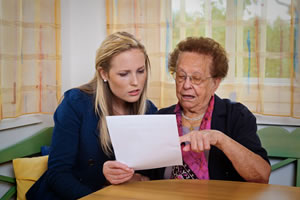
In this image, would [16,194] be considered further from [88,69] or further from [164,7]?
[164,7]

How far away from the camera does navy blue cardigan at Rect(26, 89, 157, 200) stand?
166 cm

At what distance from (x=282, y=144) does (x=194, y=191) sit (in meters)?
1.34

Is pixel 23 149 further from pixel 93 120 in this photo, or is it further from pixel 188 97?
pixel 188 97

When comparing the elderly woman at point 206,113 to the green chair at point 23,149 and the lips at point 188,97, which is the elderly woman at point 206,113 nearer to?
the lips at point 188,97

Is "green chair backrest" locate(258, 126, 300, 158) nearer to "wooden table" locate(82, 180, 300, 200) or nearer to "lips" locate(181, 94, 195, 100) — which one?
"lips" locate(181, 94, 195, 100)

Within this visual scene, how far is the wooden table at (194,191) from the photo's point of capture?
1.14 m

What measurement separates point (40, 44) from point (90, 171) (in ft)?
3.59

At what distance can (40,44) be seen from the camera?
2410 millimetres

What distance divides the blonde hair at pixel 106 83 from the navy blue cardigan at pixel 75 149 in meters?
0.03

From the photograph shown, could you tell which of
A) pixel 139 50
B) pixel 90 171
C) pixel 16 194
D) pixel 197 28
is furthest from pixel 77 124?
pixel 197 28

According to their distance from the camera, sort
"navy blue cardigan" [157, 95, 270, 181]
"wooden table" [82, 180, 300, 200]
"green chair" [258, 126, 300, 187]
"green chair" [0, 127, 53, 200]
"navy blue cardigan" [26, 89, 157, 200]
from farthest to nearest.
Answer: "green chair" [258, 126, 300, 187] → "green chair" [0, 127, 53, 200] → "navy blue cardigan" [26, 89, 157, 200] → "navy blue cardigan" [157, 95, 270, 181] → "wooden table" [82, 180, 300, 200]

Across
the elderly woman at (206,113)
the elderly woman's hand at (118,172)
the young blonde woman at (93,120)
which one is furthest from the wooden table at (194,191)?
the young blonde woman at (93,120)

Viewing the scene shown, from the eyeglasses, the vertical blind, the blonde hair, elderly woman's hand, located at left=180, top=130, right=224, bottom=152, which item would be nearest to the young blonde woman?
the blonde hair

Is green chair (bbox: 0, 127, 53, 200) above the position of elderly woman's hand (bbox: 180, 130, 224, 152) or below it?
below
